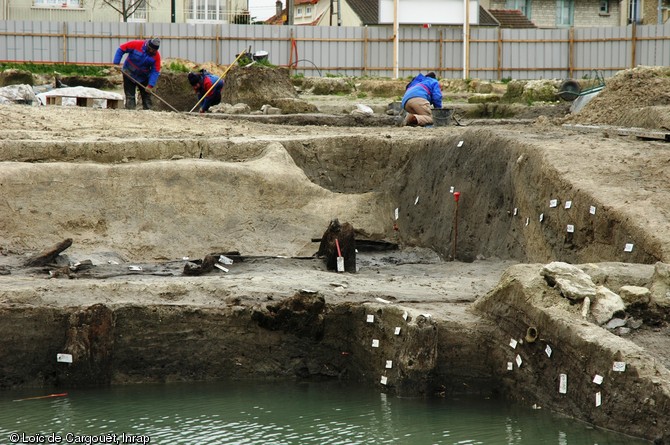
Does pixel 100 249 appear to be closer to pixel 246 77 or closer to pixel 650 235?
pixel 650 235

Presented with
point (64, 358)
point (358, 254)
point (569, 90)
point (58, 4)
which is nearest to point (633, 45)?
point (569, 90)

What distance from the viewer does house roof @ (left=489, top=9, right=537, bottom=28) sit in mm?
40091

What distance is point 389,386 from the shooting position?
29.9 ft

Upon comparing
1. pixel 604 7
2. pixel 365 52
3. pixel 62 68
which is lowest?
pixel 62 68

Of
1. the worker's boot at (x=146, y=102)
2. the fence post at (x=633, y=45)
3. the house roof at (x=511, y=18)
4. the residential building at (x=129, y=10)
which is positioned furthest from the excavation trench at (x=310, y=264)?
the house roof at (x=511, y=18)

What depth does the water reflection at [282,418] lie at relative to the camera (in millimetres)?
7926

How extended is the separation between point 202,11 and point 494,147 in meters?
26.4

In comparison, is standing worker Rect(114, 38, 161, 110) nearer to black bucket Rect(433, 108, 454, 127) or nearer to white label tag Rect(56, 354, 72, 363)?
black bucket Rect(433, 108, 454, 127)

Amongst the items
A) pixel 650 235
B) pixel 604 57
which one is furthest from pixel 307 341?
pixel 604 57

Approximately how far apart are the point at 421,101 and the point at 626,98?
3.68m

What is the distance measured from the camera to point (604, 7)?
144ft

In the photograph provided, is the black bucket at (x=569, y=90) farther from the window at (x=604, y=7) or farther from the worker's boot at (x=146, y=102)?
the window at (x=604, y=7)

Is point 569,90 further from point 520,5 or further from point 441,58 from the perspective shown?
point 520,5

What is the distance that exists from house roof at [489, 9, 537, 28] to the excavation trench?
2525 cm
